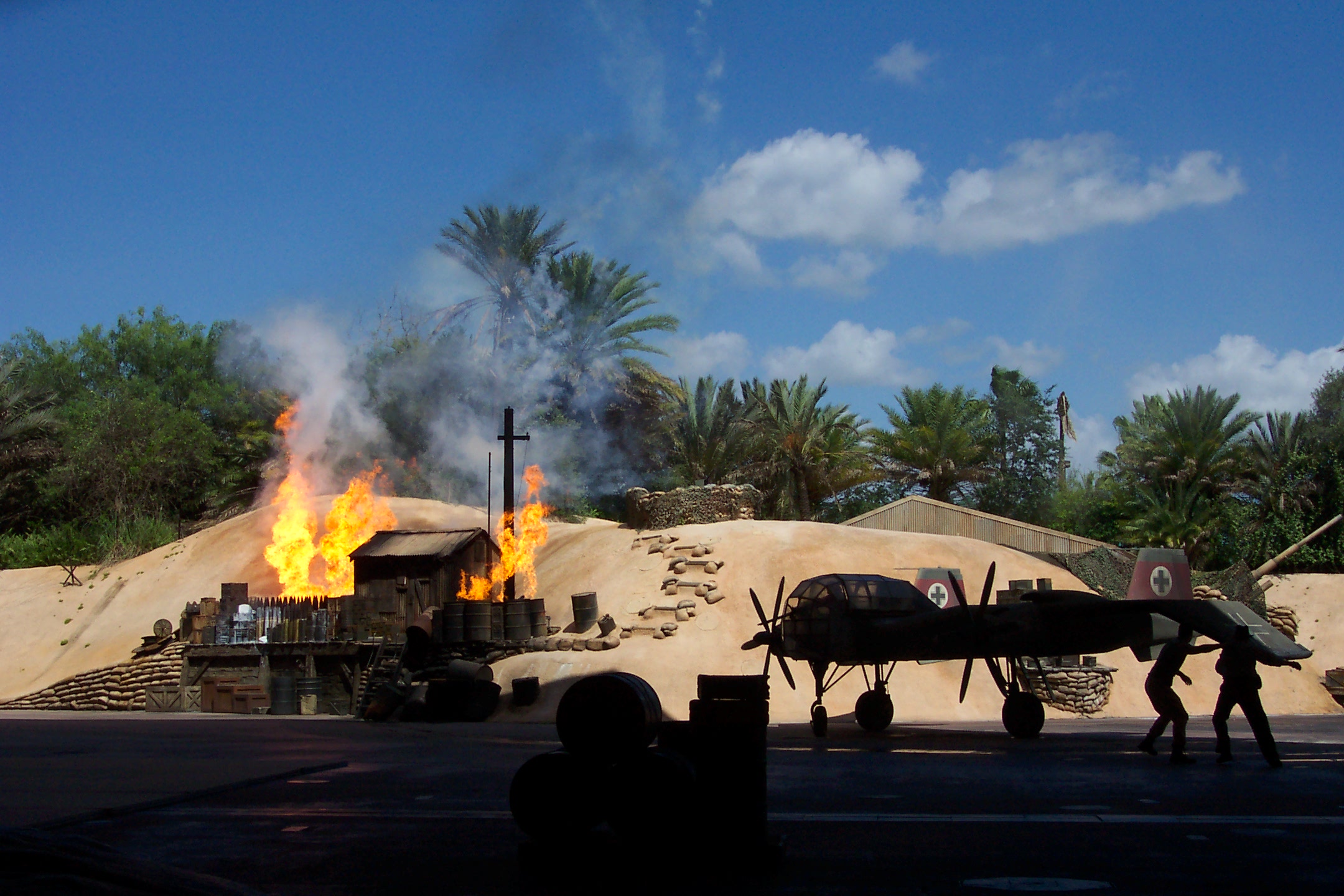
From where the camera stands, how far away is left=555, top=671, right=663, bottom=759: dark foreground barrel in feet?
25.5

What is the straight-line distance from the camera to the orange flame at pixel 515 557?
3306cm

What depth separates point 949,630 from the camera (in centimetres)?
1881

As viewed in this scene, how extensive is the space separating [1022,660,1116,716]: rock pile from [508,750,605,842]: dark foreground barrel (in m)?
20.8

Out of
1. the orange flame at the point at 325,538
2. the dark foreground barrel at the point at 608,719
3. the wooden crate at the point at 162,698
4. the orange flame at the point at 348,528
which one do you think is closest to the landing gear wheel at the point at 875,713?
the dark foreground barrel at the point at 608,719

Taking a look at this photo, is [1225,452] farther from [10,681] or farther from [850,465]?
[10,681]

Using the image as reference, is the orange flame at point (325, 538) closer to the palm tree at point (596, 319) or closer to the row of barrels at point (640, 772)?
the palm tree at point (596, 319)

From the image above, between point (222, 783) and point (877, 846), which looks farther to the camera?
point (222, 783)

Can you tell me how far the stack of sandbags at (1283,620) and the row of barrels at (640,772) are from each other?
3078cm

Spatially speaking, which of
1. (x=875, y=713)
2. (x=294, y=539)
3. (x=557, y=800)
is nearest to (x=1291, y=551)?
(x=875, y=713)

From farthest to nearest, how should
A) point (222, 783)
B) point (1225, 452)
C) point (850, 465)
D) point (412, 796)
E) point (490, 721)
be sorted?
point (850, 465), point (1225, 452), point (490, 721), point (222, 783), point (412, 796)

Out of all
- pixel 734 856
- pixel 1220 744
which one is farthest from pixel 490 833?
pixel 1220 744

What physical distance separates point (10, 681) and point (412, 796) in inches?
1262

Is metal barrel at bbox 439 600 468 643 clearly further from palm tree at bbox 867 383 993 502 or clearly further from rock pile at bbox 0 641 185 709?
palm tree at bbox 867 383 993 502

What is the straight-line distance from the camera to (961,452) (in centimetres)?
4619
